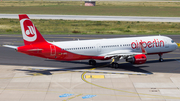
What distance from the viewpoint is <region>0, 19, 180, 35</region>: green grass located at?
90375 mm

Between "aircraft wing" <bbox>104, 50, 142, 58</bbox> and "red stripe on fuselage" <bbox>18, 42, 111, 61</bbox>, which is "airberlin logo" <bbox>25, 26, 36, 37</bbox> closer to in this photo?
"red stripe on fuselage" <bbox>18, 42, 111, 61</bbox>

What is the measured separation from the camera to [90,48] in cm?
4434

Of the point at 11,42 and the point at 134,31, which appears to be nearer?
the point at 11,42

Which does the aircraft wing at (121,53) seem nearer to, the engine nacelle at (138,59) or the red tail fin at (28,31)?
the engine nacelle at (138,59)

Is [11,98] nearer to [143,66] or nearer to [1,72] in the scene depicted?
[1,72]

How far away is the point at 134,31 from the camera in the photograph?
92438 millimetres

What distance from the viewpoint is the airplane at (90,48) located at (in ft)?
130

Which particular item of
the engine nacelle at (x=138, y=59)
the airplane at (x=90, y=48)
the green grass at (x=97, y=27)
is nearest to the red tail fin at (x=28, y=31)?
the airplane at (x=90, y=48)

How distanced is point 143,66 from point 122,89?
46.4 feet

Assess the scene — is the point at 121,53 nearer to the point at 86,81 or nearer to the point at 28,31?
the point at 86,81

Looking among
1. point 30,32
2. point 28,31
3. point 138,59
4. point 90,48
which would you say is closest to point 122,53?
point 138,59

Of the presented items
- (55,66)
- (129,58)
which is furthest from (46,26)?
(129,58)

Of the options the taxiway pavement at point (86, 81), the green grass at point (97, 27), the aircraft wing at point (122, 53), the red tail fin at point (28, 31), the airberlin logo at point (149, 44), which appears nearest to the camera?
the taxiway pavement at point (86, 81)

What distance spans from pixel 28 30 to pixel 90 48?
10406 millimetres
